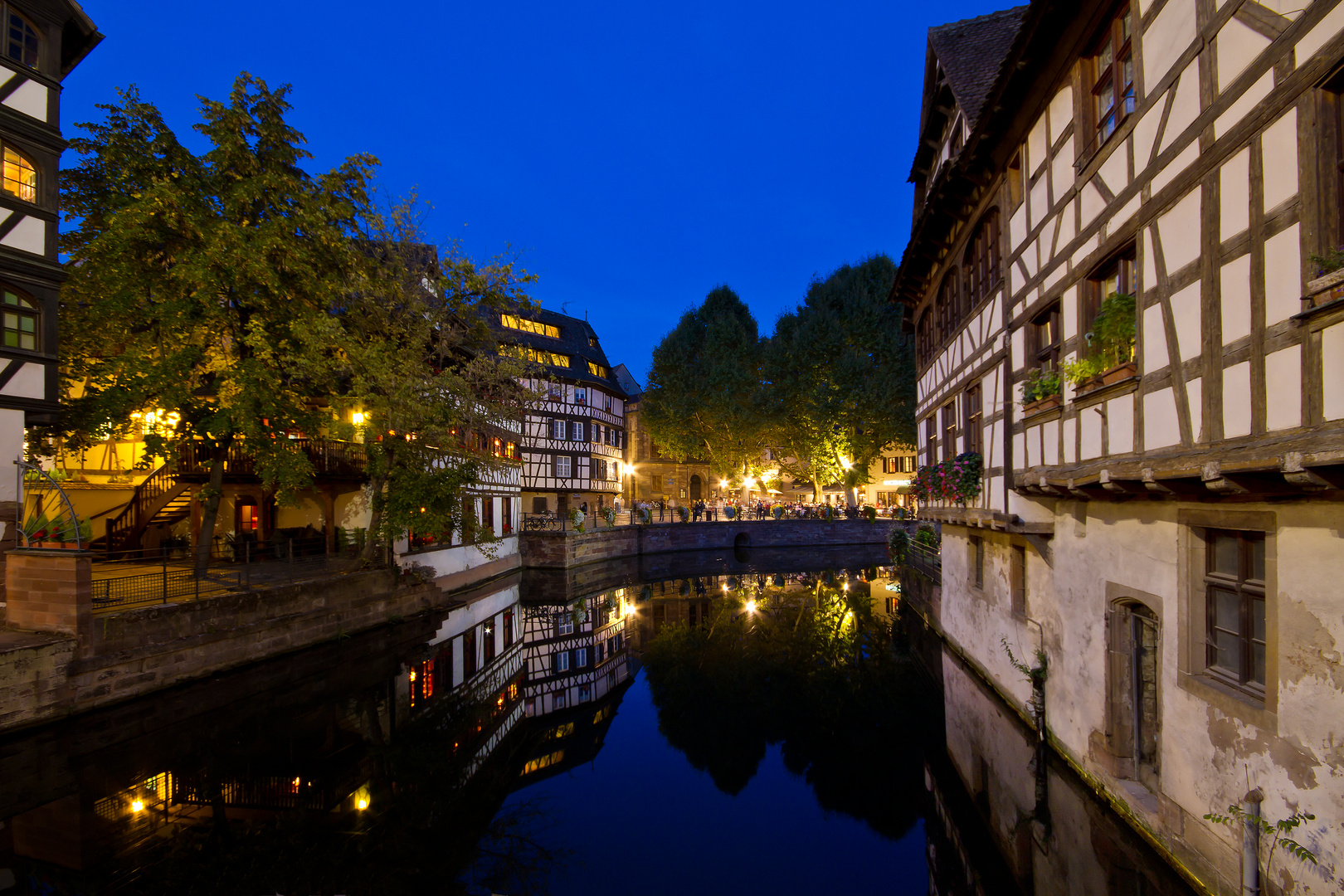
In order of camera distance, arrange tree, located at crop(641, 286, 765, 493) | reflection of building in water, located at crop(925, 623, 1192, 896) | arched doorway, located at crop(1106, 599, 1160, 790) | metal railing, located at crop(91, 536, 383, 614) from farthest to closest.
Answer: tree, located at crop(641, 286, 765, 493) < metal railing, located at crop(91, 536, 383, 614) < arched doorway, located at crop(1106, 599, 1160, 790) < reflection of building in water, located at crop(925, 623, 1192, 896)

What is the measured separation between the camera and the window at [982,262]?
10398mm

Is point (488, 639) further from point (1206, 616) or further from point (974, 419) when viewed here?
point (1206, 616)

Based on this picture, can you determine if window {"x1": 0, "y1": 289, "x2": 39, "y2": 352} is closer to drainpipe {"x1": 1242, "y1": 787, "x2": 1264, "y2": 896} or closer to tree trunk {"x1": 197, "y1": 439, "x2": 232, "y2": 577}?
tree trunk {"x1": 197, "y1": 439, "x2": 232, "y2": 577}

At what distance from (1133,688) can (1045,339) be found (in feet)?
14.7

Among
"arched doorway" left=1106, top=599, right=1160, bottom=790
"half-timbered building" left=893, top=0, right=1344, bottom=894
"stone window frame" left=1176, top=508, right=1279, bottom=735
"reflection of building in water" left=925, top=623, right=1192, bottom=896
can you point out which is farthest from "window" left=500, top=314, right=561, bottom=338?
"stone window frame" left=1176, top=508, right=1279, bottom=735

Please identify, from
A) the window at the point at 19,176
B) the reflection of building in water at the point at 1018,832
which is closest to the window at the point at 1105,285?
the reflection of building in water at the point at 1018,832

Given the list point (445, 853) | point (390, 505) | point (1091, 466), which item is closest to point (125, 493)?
point (390, 505)

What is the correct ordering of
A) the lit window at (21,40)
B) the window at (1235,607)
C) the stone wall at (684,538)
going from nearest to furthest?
the window at (1235,607) < the lit window at (21,40) < the stone wall at (684,538)

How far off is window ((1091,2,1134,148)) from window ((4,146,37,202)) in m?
17.2

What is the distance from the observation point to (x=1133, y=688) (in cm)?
639

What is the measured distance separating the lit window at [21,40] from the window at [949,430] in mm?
18734

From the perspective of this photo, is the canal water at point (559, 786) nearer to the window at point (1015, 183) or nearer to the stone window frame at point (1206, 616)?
the stone window frame at point (1206, 616)

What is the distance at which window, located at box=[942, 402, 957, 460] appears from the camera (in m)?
13.0

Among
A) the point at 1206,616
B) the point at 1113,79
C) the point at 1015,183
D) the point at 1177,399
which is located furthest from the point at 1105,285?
the point at 1206,616
